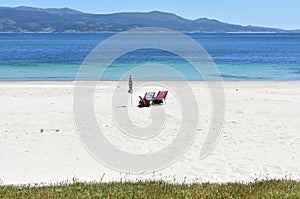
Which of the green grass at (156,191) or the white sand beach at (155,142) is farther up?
the green grass at (156,191)

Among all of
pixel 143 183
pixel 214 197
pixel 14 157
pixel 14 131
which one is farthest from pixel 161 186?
pixel 14 131

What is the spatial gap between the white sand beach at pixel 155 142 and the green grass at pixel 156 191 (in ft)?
5.78

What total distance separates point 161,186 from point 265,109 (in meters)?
12.6

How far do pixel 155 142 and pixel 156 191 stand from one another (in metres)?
6.27

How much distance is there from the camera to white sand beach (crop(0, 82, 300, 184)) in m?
9.51

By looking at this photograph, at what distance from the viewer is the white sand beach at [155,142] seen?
9508 millimetres

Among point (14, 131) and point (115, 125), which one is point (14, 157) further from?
point (115, 125)

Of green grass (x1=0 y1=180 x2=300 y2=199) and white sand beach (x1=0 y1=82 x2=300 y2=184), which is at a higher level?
green grass (x1=0 y1=180 x2=300 y2=199)

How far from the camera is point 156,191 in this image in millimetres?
6297

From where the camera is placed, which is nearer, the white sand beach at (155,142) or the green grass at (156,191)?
the green grass at (156,191)

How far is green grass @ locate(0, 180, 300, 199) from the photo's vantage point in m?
6.00

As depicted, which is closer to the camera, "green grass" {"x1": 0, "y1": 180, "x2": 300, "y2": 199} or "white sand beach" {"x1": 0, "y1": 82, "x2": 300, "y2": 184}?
"green grass" {"x1": 0, "y1": 180, "x2": 300, "y2": 199}

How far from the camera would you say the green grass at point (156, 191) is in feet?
19.7

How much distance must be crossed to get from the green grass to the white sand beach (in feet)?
5.78
